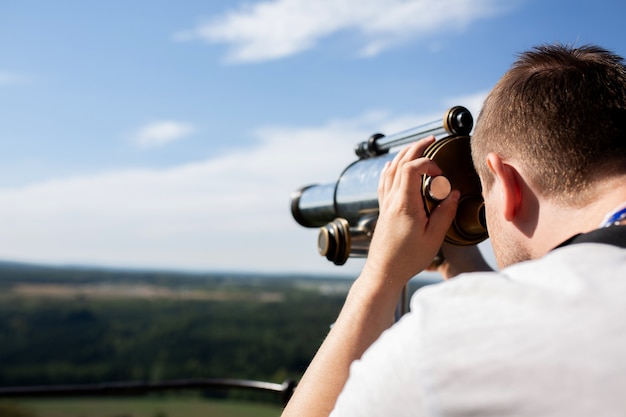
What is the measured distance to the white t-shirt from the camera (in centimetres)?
67

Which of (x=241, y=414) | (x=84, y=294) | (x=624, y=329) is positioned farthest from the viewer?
(x=84, y=294)

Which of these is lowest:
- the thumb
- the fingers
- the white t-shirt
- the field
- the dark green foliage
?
the field

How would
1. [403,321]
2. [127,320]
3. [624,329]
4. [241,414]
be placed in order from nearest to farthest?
[624,329] → [403,321] → [241,414] → [127,320]

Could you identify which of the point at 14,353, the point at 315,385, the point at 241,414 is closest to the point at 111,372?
the point at 14,353

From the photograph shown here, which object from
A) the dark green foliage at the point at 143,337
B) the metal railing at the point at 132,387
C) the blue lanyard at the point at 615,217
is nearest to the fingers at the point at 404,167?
the blue lanyard at the point at 615,217

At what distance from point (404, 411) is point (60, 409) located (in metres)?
46.5

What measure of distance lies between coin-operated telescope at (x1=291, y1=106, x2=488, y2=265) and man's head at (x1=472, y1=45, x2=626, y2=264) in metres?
0.27

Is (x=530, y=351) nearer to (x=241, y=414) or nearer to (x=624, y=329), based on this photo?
(x=624, y=329)

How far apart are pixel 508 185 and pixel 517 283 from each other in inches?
11.7

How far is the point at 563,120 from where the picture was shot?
970 millimetres

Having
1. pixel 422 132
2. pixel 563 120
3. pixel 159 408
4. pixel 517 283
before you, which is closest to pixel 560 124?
pixel 563 120

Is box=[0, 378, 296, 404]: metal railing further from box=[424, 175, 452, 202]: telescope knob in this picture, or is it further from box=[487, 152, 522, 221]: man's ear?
box=[487, 152, 522, 221]: man's ear

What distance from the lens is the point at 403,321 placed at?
0.78 metres

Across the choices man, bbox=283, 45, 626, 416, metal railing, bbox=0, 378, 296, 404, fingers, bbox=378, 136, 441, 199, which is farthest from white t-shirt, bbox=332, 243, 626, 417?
metal railing, bbox=0, 378, 296, 404
